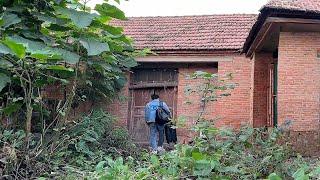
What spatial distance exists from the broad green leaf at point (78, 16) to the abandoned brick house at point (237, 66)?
16.6 feet

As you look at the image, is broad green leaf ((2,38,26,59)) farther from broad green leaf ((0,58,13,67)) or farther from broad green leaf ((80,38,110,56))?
broad green leaf ((80,38,110,56))

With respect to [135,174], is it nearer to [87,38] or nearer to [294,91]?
[87,38]

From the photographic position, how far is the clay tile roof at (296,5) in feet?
31.8

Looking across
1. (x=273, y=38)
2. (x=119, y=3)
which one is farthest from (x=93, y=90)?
(x=119, y=3)

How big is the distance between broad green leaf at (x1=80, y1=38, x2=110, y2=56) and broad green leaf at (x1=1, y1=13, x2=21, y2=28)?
80 cm

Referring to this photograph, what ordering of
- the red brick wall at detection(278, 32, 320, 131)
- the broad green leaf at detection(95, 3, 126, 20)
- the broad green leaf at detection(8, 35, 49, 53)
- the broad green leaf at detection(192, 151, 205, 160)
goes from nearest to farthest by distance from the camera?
Answer: the broad green leaf at detection(8, 35, 49, 53) → the broad green leaf at detection(192, 151, 205, 160) → the broad green leaf at detection(95, 3, 126, 20) → the red brick wall at detection(278, 32, 320, 131)

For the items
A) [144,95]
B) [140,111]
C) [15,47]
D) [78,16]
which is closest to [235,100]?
[144,95]

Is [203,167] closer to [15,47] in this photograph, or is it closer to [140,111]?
[15,47]

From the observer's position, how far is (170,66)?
53.2 feet

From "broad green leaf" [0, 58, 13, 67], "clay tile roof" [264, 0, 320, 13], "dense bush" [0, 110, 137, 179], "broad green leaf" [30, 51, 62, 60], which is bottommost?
"dense bush" [0, 110, 137, 179]

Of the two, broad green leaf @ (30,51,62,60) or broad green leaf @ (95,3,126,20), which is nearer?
broad green leaf @ (30,51,62,60)

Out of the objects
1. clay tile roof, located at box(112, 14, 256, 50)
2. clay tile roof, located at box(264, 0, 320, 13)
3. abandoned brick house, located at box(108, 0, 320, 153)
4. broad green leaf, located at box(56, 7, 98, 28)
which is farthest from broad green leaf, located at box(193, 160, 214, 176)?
clay tile roof, located at box(112, 14, 256, 50)

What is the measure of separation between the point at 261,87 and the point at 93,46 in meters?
8.75

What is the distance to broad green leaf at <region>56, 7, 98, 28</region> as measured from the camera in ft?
19.8
